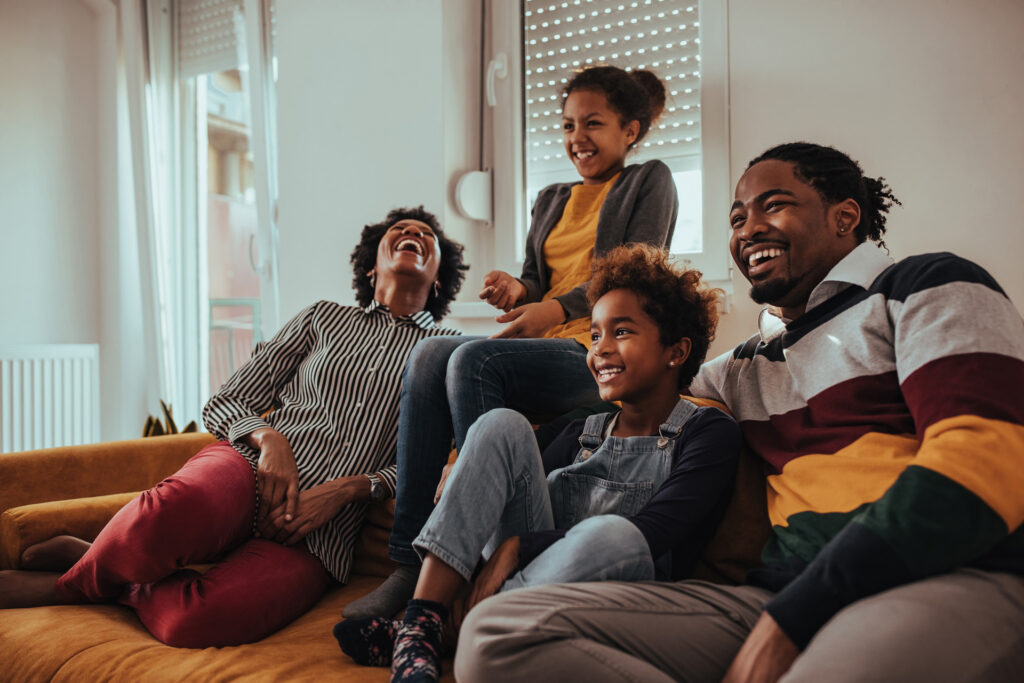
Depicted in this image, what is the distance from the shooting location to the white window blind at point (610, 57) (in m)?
2.37

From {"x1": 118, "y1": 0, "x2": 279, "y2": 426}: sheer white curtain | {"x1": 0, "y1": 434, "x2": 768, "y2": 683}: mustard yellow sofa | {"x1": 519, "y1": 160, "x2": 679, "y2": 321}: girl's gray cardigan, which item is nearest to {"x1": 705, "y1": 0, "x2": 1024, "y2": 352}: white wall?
{"x1": 519, "y1": 160, "x2": 679, "y2": 321}: girl's gray cardigan

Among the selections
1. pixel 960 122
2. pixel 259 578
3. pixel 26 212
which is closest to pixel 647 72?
pixel 960 122

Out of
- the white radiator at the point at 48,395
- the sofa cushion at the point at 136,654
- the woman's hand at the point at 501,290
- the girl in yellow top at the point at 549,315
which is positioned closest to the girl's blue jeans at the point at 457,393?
the girl in yellow top at the point at 549,315

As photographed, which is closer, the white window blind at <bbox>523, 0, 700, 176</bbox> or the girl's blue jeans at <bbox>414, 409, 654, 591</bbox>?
the girl's blue jeans at <bbox>414, 409, 654, 591</bbox>

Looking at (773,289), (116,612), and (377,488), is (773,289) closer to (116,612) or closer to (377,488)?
(377,488)

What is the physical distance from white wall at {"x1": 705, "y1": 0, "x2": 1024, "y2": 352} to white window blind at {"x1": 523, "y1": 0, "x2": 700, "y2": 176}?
0.17 meters

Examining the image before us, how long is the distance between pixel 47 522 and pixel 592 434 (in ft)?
4.10

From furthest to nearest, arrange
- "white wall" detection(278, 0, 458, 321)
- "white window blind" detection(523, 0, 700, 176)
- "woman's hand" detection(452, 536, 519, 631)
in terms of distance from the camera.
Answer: "white wall" detection(278, 0, 458, 321)
"white window blind" detection(523, 0, 700, 176)
"woman's hand" detection(452, 536, 519, 631)

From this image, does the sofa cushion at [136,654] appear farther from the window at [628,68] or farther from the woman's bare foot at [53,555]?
the window at [628,68]

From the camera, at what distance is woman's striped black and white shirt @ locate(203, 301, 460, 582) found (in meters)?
1.79

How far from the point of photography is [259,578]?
5.07 feet

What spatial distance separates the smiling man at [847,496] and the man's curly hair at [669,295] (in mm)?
143

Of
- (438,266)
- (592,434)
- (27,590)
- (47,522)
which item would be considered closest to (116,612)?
(27,590)

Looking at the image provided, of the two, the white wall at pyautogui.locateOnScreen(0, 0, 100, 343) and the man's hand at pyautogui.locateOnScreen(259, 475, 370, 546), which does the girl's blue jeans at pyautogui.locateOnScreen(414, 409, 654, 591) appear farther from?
the white wall at pyautogui.locateOnScreen(0, 0, 100, 343)
